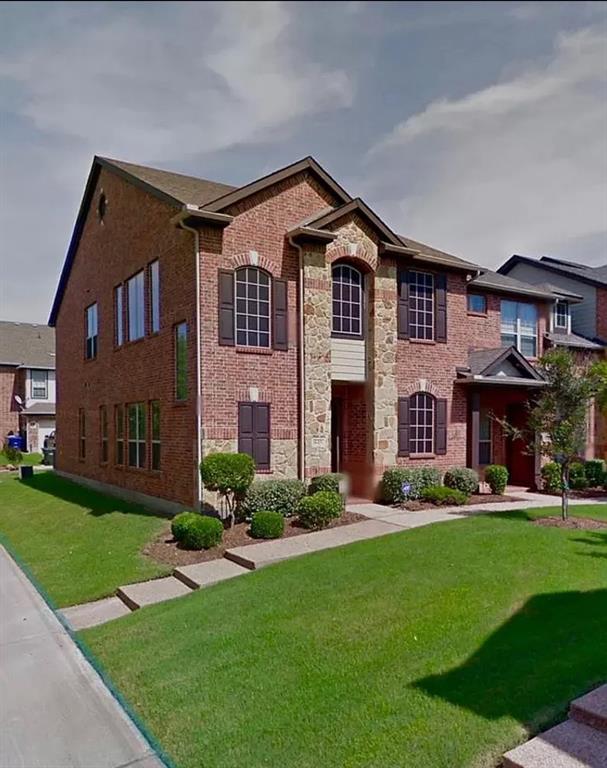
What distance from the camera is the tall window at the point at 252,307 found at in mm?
11750

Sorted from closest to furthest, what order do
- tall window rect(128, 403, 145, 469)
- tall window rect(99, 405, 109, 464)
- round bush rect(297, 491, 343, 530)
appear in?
round bush rect(297, 491, 343, 530) → tall window rect(128, 403, 145, 469) → tall window rect(99, 405, 109, 464)

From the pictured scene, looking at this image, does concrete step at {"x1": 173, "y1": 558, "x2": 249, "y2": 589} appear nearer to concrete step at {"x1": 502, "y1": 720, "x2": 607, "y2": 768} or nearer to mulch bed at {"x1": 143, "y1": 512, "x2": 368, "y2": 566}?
mulch bed at {"x1": 143, "y1": 512, "x2": 368, "y2": 566}

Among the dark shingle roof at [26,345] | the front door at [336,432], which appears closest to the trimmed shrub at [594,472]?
the front door at [336,432]

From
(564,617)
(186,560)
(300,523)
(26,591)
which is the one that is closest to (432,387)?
(300,523)

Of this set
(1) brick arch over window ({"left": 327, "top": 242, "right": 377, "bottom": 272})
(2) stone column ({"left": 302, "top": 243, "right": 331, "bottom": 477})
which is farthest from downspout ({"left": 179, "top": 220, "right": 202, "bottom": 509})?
(1) brick arch over window ({"left": 327, "top": 242, "right": 377, "bottom": 272})

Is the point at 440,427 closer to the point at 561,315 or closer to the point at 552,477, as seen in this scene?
the point at 552,477

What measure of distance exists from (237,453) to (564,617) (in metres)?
7.24

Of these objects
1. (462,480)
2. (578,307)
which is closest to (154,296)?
(462,480)

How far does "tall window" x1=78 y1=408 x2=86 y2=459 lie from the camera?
19.6 m

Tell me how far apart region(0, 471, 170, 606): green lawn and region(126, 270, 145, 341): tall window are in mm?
4765

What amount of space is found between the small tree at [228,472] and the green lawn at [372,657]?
281 centimetres

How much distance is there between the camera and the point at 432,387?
14.7m

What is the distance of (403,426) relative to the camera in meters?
14.1

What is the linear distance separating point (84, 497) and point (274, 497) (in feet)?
25.8
